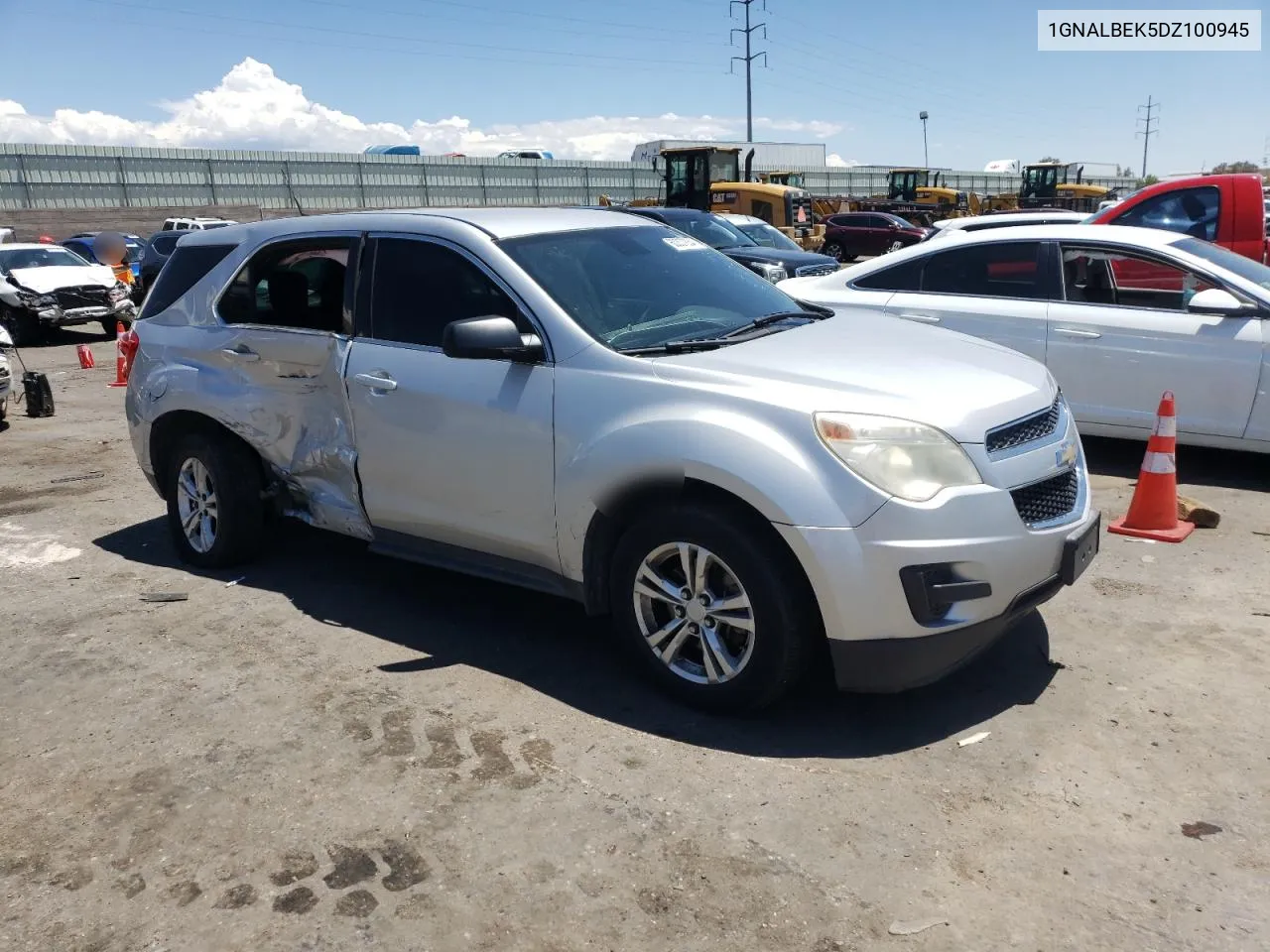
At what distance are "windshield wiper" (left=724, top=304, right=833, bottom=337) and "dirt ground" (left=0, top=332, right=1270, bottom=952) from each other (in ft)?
4.81

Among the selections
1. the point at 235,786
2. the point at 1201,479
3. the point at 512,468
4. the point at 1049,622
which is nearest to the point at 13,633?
the point at 235,786

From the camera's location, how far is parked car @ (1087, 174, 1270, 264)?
9.87 metres

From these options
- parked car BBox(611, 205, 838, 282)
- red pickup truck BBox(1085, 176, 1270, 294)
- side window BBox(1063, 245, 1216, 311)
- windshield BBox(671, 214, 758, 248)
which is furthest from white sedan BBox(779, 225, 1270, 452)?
windshield BBox(671, 214, 758, 248)

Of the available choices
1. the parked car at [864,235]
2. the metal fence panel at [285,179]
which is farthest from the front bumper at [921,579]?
the metal fence panel at [285,179]

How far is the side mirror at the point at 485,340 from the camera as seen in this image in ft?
12.9

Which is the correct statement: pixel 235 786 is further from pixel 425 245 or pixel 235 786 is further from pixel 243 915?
pixel 425 245

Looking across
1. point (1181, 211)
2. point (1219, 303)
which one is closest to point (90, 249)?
point (1181, 211)

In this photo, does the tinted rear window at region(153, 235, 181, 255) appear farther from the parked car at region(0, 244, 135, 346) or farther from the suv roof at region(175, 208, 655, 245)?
the suv roof at region(175, 208, 655, 245)

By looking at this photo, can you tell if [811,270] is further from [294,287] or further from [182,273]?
[294,287]

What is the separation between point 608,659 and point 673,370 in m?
1.33

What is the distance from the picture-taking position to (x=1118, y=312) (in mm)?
6707

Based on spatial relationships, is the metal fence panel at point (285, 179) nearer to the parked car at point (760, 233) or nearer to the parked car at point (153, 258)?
the parked car at point (153, 258)

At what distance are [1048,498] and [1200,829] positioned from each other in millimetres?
1177

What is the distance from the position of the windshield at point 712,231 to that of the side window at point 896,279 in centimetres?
827
